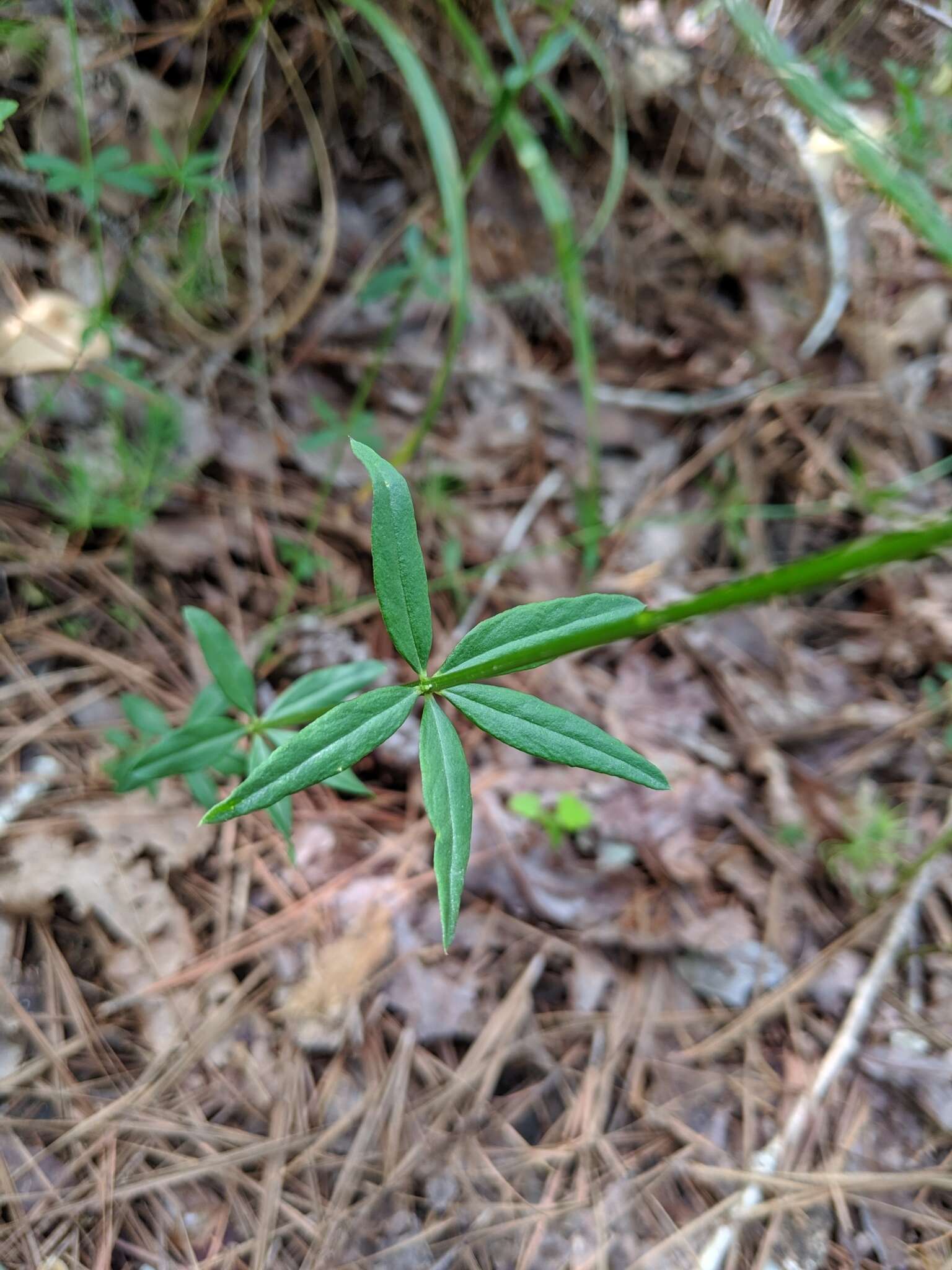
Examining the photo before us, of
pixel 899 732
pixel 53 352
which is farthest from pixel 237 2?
pixel 899 732

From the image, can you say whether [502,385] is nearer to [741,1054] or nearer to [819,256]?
[819,256]

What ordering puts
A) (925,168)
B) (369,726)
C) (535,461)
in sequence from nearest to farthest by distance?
(369,726), (925,168), (535,461)

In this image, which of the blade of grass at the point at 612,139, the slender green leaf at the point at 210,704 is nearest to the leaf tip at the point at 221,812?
the slender green leaf at the point at 210,704

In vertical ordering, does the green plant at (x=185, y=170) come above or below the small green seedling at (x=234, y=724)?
above

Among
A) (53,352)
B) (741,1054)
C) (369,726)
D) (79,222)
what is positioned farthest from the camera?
(79,222)

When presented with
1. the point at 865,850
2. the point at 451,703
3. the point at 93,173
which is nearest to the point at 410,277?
the point at 93,173

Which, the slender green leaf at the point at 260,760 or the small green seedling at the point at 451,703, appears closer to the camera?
the small green seedling at the point at 451,703

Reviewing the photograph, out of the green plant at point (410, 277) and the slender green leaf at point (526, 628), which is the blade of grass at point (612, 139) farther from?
the slender green leaf at point (526, 628)
